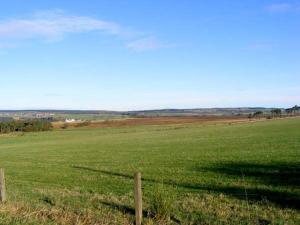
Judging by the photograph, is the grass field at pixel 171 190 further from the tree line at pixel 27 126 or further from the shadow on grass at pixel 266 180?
the tree line at pixel 27 126

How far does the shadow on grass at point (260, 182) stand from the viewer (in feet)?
51.2

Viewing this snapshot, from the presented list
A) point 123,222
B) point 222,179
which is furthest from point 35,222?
point 222,179

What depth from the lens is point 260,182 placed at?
62.3 feet

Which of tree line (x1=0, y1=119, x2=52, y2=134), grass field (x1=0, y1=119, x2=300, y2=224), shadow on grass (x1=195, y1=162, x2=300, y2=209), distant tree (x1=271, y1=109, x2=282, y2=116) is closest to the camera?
grass field (x1=0, y1=119, x2=300, y2=224)

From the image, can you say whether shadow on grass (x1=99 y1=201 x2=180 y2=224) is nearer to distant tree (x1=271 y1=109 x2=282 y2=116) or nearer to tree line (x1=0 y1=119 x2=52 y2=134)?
tree line (x1=0 y1=119 x2=52 y2=134)

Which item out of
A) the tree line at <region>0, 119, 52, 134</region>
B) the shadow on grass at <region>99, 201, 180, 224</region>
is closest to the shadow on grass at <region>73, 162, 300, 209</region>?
the shadow on grass at <region>99, 201, 180, 224</region>

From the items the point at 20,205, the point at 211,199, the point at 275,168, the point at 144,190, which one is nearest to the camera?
the point at 20,205

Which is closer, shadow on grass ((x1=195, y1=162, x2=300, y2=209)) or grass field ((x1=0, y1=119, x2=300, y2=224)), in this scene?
grass field ((x1=0, y1=119, x2=300, y2=224))

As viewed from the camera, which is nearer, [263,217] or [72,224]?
[72,224]

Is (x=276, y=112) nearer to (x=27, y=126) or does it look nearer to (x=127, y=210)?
(x=27, y=126)

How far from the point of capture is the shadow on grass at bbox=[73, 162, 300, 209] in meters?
15.6

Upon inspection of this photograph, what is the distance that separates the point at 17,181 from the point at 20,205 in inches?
424

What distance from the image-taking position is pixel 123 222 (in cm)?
1212

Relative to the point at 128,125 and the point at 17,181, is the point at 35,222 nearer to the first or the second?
the point at 17,181
